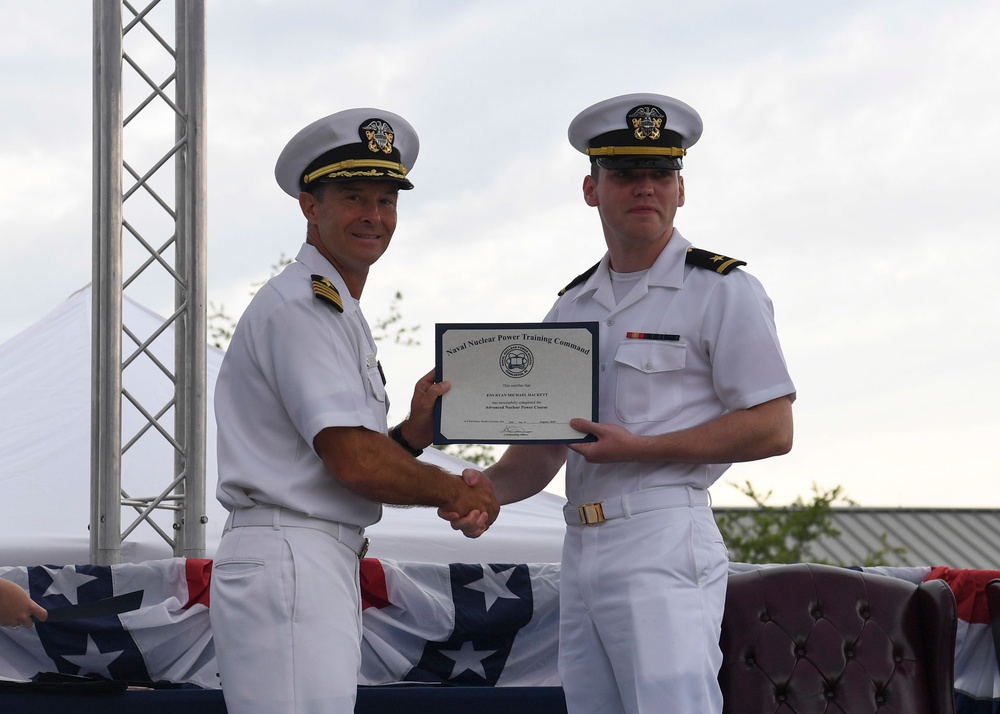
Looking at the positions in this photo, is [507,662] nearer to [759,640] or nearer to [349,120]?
[759,640]

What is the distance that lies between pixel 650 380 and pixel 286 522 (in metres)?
0.86

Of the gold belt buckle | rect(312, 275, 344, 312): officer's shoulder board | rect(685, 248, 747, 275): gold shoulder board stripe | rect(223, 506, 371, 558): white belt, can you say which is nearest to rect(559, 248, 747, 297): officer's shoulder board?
rect(685, 248, 747, 275): gold shoulder board stripe

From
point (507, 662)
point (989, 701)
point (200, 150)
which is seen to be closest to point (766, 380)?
point (507, 662)

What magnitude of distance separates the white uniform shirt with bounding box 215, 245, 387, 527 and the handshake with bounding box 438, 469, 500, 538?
0.61ft

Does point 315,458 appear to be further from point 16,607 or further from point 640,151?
point 640,151

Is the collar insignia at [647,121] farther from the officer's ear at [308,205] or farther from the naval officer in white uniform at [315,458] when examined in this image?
the officer's ear at [308,205]

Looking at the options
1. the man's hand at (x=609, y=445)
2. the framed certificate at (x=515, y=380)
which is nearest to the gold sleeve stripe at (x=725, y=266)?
the framed certificate at (x=515, y=380)

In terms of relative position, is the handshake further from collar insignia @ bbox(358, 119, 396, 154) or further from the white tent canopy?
the white tent canopy

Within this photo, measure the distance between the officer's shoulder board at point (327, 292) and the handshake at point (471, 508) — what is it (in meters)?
0.52

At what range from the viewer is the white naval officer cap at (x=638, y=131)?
9.12 ft

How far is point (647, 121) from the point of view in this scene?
2816 millimetres

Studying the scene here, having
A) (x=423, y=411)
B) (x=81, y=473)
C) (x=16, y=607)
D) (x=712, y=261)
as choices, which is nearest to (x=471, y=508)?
(x=423, y=411)

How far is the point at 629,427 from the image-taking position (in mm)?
2682

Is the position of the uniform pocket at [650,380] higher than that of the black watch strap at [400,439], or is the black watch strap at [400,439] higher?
the uniform pocket at [650,380]
